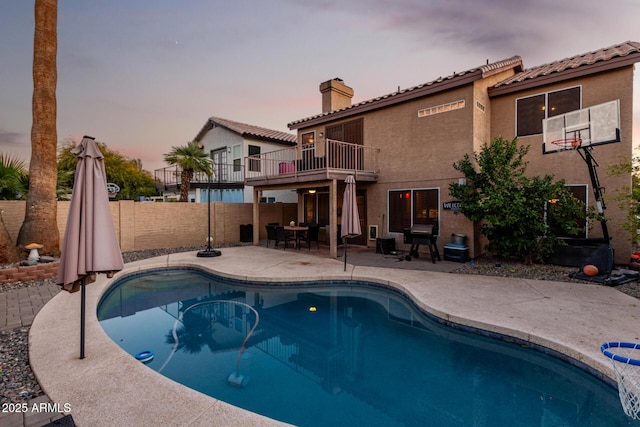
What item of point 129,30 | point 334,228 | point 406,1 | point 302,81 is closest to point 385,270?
point 334,228

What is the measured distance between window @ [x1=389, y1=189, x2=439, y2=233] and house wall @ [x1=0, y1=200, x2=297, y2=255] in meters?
6.84

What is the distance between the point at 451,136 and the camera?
9.48 m

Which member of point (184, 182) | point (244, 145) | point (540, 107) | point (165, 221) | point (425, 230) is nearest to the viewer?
point (540, 107)

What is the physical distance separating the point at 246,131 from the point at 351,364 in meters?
16.7

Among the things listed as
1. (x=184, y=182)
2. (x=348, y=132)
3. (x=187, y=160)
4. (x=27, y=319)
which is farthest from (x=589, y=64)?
(x=184, y=182)

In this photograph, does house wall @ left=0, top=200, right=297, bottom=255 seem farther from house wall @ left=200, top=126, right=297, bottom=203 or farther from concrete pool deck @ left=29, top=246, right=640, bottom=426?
house wall @ left=200, top=126, right=297, bottom=203

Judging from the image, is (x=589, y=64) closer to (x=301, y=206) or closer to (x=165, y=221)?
(x=301, y=206)

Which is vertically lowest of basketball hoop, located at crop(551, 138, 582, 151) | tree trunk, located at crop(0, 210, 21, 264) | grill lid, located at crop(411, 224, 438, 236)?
tree trunk, located at crop(0, 210, 21, 264)

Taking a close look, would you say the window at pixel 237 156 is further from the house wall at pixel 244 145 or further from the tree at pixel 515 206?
the tree at pixel 515 206

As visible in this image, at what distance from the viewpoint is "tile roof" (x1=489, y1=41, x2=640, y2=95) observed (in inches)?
298

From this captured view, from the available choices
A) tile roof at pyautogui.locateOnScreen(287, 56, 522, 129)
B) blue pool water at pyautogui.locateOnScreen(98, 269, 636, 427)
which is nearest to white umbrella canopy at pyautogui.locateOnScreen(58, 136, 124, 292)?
blue pool water at pyautogui.locateOnScreen(98, 269, 636, 427)

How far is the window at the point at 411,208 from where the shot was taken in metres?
10.0

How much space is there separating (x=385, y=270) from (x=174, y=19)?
11583mm

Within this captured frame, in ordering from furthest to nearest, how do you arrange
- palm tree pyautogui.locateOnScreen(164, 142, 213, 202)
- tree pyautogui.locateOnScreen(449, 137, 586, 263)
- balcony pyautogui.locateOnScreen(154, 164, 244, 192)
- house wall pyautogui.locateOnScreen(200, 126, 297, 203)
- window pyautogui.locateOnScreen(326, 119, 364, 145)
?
balcony pyautogui.locateOnScreen(154, 164, 244, 192), house wall pyautogui.locateOnScreen(200, 126, 297, 203), palm tree pyautogui.locateOnScreen(164, 142, 213, 202), window pyautogui.locateOnScreen(326, 119, 364, 145), tree pyautogui.locateOnScreen(449, 137, 586, 263)
